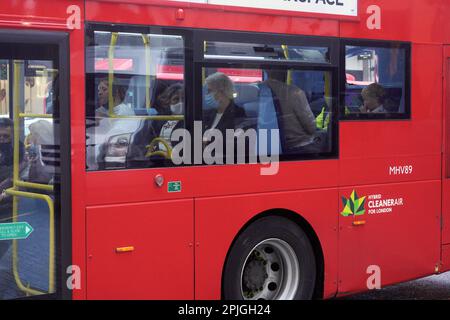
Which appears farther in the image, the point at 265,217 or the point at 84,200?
the point at 265,217

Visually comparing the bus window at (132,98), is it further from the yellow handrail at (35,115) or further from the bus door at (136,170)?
the yellow handrail at (35,115)

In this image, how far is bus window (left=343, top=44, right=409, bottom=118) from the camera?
235 inches

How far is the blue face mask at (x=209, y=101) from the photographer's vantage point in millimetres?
5129

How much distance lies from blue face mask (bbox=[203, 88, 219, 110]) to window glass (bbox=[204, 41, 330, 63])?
0.90ft

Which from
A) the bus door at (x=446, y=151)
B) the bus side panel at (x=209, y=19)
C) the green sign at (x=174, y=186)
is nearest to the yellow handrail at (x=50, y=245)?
the green sign at (x=174, y=186)

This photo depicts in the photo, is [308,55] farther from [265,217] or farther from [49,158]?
[49,158]

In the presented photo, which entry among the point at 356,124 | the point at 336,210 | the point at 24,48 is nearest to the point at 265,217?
the point at 336,210

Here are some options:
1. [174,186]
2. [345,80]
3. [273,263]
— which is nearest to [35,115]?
[174,186]

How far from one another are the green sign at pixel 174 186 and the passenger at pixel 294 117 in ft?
3.40

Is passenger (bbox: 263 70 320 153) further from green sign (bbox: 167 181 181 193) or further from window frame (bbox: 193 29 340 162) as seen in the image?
green sign (bbox: 167 181 181 193)

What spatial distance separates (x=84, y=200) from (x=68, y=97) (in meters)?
0.69

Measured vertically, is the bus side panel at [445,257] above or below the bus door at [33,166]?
below

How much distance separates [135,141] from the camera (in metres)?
4.85

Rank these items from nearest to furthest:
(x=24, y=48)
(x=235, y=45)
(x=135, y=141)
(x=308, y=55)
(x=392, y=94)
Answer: (x=24, y=48) → (x=135, y=141) → (x=235, y=45) → (x=308, y=55) → (x=392, y=94)
